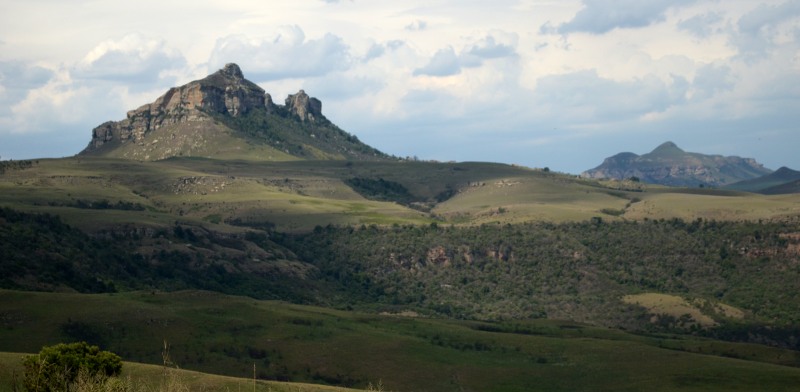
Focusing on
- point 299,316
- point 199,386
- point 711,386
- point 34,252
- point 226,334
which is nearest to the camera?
point 199,386

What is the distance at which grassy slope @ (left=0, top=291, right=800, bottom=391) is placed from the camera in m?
137

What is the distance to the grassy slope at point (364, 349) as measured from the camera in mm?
137125

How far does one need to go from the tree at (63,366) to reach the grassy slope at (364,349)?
36.8 meters

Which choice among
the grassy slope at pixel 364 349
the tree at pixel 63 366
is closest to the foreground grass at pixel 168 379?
the tree at pixel 63 366

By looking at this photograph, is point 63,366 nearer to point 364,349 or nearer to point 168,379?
point 168,379

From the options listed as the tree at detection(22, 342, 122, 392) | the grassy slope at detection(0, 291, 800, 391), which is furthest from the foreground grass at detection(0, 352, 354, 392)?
the grassy slope at detection(0, 291, 800, 391)

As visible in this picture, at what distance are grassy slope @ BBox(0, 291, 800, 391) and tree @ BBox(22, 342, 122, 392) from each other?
36840 mm

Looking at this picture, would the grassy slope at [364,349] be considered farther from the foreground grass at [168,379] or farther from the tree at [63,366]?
the tree at [63,366]

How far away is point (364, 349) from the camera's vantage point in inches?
5807

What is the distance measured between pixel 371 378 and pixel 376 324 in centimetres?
2940

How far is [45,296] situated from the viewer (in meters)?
150

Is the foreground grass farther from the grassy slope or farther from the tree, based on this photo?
the grassy slope

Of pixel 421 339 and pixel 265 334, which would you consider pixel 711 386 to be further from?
pixel 265 334

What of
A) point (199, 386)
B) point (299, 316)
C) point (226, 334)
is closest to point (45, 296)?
point (226, 334)
